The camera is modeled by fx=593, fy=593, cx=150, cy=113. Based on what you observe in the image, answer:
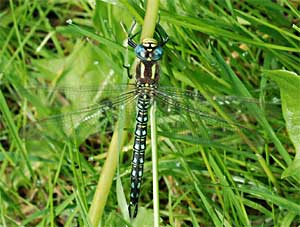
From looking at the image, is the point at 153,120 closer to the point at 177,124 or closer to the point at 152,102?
the point at 152,102

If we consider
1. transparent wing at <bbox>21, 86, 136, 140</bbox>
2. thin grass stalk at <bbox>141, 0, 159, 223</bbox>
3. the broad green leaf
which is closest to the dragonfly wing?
transparent wing at <bbox>21, 86, 136, 140</bbox>

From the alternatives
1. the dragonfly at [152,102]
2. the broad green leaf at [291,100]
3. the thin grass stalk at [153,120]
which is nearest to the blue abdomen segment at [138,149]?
A: the dragonfly at [152,102]

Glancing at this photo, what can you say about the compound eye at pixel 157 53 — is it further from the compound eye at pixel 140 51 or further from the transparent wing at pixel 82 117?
the transparent wing at pixel 82 117

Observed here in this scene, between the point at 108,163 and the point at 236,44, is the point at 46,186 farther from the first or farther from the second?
the point at 236,44

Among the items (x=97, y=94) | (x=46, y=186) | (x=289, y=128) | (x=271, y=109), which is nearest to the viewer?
(x=289, y=128)

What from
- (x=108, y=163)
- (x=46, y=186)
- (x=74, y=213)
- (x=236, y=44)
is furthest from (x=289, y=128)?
(x=46, y=186)

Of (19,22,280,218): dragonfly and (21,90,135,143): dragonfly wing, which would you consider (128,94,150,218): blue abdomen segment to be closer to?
(19,22,280,218): dragonfly
